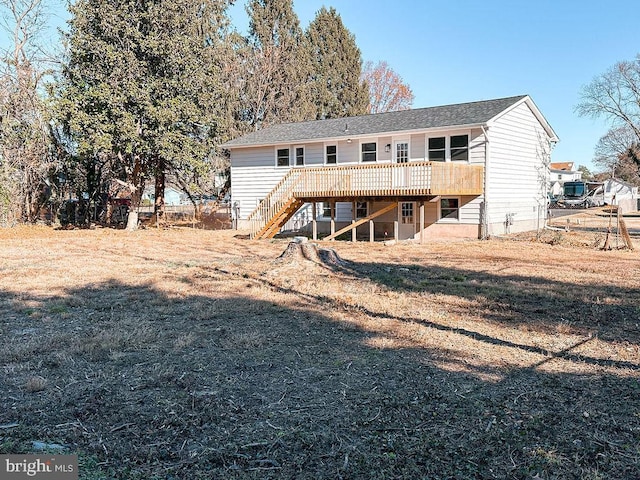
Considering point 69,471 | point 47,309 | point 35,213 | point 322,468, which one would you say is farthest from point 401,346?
point 35,213

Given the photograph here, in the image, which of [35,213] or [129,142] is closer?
[129,142]

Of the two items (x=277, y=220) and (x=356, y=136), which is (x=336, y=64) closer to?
(x=356, y=136)

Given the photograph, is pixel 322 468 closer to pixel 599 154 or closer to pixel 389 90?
pixel 389 90

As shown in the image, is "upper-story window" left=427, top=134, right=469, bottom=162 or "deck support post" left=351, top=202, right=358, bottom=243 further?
"upper-story window" left=427, top=134, right=469, bottom=162

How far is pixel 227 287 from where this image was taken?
8.35 metres

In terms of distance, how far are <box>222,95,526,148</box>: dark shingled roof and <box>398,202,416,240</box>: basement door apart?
295cm

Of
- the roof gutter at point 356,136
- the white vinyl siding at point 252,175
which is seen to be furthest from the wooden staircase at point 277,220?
the white vinyl siding at point 252,175

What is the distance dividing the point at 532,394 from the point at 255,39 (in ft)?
103

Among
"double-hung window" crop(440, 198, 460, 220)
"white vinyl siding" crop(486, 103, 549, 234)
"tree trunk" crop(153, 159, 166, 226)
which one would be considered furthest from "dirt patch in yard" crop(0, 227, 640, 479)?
"tree trunk" crop(153, 159, 166, 226)

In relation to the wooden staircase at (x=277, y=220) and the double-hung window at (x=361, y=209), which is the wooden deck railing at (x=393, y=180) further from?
the double-hung window at (x=361, y=209)

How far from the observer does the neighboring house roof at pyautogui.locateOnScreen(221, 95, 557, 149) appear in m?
17.3

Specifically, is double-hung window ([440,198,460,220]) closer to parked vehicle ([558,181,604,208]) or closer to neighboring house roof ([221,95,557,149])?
neighboring house roof ([221,95,557,149])

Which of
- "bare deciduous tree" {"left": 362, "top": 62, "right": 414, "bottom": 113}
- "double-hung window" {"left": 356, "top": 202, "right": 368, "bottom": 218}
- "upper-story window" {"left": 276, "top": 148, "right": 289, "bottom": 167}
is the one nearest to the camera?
"double-hung window" {"left": 356, "top": 202, "right": 368, "bottom": 218}

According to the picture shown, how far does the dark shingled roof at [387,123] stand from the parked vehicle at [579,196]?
24.8 metres
